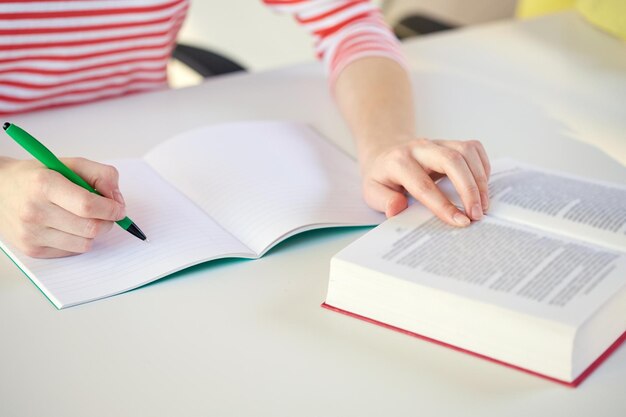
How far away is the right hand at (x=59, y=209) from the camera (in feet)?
2.74

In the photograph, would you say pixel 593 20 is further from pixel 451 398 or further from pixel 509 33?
pixel 451 398

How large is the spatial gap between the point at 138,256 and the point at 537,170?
0.43 metres

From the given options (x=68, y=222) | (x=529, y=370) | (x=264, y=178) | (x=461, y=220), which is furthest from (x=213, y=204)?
(x=529, y=370)

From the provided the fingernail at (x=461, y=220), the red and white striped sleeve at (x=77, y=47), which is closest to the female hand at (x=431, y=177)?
the fingernail at (x=461, y=220)

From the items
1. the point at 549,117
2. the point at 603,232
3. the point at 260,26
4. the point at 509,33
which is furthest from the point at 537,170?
the point at 260,26

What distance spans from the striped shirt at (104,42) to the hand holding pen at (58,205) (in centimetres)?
41

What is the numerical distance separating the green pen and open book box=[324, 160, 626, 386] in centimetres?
26

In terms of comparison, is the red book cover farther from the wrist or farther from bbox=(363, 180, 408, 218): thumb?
the wrist

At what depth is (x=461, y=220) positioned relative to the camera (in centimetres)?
84

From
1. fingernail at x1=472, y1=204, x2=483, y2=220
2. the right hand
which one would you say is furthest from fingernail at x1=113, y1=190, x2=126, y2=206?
fingernail at x1=472, y1=204, x2=483, y2=220

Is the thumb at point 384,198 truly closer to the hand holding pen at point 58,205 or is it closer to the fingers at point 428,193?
the fingers at point 428,193

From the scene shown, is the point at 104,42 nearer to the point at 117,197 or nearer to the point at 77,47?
the point at 77,47

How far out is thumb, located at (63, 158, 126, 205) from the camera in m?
0.86

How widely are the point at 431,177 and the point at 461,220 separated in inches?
4.6
